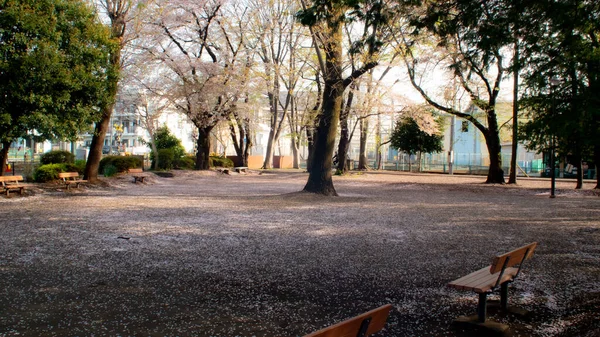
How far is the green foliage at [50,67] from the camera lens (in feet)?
45.2

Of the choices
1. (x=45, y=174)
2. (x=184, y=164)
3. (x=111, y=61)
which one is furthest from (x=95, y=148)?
(x=184, y=164)

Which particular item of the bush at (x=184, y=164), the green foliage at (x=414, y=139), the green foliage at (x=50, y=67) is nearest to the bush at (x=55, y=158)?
the green foliage at (x=50, y=67)

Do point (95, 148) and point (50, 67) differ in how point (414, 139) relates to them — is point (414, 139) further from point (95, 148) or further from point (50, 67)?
point (50, 67)

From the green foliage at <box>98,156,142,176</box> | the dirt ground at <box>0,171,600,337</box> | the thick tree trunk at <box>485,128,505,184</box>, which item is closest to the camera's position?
the dirt ground at <box>0,171,600,337</box>

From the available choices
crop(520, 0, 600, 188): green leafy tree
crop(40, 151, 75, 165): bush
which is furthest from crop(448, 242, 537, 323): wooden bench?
crop(40, 151, 75, 165): bush

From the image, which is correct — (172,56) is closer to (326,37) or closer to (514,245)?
(326,37)

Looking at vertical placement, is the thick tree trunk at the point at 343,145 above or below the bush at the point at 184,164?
above

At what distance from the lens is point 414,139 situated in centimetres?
4072

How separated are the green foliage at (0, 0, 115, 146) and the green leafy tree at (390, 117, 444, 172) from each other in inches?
1093

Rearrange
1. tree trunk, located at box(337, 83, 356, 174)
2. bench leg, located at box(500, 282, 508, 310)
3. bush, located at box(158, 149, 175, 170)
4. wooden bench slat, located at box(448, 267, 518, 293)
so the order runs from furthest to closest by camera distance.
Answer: tree trunk, located at box(337, 83, 356, 174) < bush, located at box(158, 149, 175, 170) < bench leg, located at box(500, 282, 508, 310) < wooden bench slat, located at box(448, 267, 518, 293)

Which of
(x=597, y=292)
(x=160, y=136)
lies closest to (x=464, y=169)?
(x=160, y=136)

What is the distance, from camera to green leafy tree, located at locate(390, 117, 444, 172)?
40.2m

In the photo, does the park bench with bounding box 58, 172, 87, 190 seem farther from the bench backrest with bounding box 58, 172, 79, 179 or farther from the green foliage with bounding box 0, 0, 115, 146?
the green foliage with bounding box 0, 0, 115, 146

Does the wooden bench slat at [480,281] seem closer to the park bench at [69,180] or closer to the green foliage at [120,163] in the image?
the park bench at [69,180]
